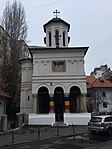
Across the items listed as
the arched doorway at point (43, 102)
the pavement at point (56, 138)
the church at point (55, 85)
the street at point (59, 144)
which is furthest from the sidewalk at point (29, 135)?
the arched doorway at point (43, 102)

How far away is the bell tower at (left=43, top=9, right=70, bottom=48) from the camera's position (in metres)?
35.6

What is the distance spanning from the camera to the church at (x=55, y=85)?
29.3m

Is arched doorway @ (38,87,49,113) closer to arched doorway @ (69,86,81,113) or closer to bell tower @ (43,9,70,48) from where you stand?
arched doorway @ (69,86,81,113)

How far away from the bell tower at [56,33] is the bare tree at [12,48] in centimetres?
Answer: 461

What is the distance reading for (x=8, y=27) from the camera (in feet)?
122

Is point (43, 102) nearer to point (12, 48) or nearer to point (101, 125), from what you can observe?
point (12, 48)

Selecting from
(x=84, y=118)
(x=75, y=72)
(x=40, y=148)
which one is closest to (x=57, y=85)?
(x=75, y=72)

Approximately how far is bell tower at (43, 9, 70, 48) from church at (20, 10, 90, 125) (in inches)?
34.4

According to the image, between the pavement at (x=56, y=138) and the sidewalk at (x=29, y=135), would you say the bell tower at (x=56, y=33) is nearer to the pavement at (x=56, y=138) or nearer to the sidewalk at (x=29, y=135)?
the sidewalk at (x=29, y=135)

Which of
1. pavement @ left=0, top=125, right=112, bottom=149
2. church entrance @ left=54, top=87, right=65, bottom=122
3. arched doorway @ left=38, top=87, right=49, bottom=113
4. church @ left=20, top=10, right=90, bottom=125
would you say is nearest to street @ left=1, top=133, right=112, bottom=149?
pavement @ left=0, top=125, right=112, bottom=149

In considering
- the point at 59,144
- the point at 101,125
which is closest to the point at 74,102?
the point at 101,125

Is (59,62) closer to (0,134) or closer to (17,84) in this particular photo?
(17,84)

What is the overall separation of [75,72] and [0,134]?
14544 mm

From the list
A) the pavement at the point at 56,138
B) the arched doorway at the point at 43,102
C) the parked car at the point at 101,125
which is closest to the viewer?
the pavement at the point at 56,138
